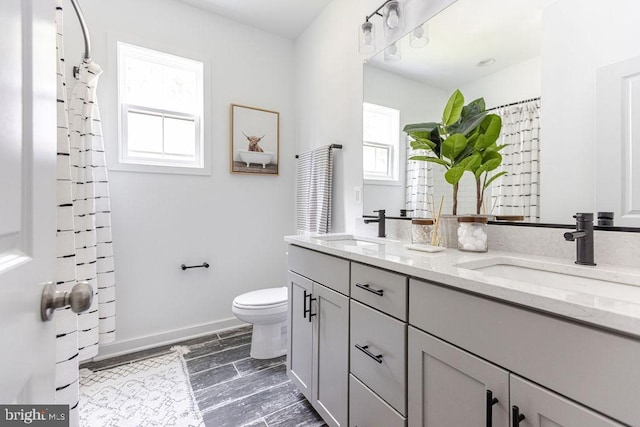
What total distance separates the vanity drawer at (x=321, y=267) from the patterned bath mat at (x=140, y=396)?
934mm

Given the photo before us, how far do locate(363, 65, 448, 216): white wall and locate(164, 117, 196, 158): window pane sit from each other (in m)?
1.52

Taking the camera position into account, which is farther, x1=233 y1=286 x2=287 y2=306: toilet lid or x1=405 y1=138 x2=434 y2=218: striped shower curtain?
x1=233 y1=286 x2=287 y2=306: toilet lid

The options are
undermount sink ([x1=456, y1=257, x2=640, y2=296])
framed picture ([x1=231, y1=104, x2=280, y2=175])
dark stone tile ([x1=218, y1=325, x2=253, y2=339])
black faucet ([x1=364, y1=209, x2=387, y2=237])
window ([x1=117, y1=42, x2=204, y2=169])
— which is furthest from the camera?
framed picture ([x1=231, y1=104, x2=280, y2=175])

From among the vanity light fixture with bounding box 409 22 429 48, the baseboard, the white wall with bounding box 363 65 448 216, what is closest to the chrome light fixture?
the white wall with bounding box 363 65 448 216

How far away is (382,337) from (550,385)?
51 centimetres

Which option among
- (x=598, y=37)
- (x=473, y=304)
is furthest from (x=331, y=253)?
(x=598, y=37)

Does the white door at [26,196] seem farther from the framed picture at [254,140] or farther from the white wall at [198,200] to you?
the framed picture at [254,140]

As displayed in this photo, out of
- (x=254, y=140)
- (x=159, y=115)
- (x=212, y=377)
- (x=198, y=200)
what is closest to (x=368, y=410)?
(x=212, y=377)

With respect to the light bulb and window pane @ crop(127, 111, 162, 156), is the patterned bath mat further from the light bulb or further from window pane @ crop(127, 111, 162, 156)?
the light bulb

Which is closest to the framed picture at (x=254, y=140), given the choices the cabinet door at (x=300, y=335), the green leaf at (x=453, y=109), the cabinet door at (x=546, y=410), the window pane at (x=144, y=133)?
the window pane at (x=144, y=133)

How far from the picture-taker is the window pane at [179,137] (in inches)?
94.5

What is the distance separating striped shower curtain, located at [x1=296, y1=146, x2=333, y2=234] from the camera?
2.31m

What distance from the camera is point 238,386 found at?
5.75 feet

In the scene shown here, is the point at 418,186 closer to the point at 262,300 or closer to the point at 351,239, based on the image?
the point at 351,239
